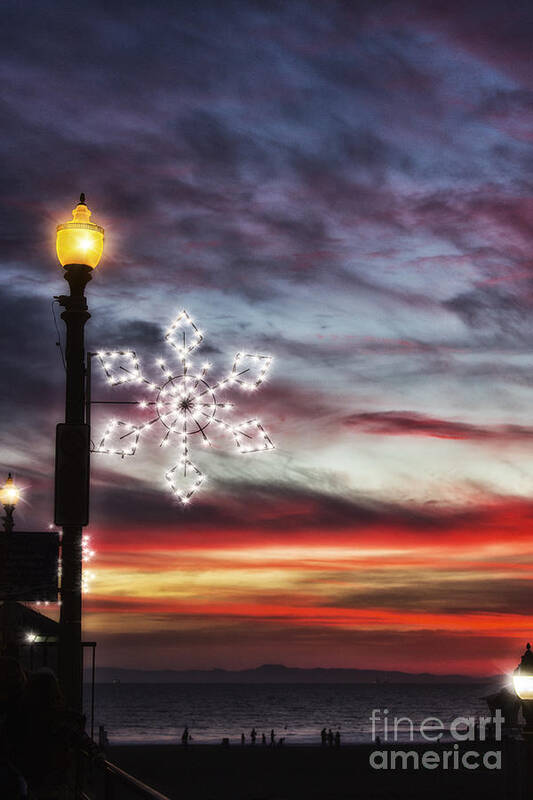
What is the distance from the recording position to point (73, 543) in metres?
7.93

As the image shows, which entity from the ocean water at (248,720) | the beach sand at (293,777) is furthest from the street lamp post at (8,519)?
the ocean water at (248,720)

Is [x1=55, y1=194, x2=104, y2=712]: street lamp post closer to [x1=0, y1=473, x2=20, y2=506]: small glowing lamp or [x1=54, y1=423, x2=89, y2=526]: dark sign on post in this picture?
[x1=54, y1=423, x2=89, y2=526]: dark sign on post

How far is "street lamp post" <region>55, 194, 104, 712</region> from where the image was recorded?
Result: 7754 mm

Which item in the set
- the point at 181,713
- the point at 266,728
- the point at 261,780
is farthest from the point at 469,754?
the point at 181,713

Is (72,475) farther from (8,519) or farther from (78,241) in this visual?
(8,519)

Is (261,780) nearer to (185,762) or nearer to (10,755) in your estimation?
(185,762)

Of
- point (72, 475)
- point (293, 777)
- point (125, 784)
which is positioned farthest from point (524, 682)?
point (293, 777)

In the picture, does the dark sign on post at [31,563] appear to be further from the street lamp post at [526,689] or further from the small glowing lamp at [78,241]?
the street lamp post at [526,689]

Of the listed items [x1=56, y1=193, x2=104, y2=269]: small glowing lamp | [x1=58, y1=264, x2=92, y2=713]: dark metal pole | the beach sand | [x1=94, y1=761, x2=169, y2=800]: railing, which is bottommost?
the beach sand

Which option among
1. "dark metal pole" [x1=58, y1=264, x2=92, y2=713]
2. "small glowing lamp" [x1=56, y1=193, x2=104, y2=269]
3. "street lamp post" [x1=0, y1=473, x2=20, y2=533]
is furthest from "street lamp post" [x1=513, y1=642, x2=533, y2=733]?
"street lamp post" [x1=0, y1=473, x2=20, y2=533]

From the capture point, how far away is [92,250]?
8.46 m

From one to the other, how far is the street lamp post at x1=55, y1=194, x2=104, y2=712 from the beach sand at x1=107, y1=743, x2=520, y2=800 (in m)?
32.3

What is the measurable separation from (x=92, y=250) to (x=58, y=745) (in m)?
3.95

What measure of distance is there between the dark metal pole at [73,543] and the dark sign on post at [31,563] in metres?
3.40
